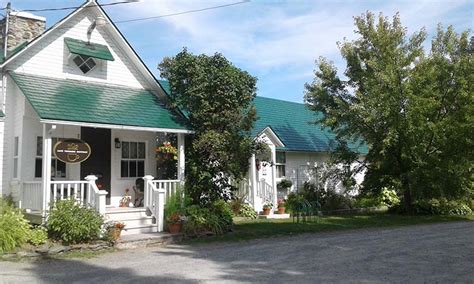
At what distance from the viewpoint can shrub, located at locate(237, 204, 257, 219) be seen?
19.5m

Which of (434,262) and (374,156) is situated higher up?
(374,156)

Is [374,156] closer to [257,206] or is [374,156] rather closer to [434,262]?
[257,206]

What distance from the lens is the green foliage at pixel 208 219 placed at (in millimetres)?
14008

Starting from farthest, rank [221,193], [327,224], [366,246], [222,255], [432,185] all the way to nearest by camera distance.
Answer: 1. [432,185]
2. [327,224]
3. [221,193]
4. [366,246]
5. [222,255]

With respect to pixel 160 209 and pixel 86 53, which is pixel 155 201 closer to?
pixel 160 209

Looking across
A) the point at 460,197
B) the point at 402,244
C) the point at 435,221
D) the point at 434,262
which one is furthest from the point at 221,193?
the point at 460,197

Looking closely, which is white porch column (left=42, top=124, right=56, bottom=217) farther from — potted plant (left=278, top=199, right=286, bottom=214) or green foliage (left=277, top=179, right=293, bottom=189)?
green foliage (left=277, top=179, right=293, bottom=189)

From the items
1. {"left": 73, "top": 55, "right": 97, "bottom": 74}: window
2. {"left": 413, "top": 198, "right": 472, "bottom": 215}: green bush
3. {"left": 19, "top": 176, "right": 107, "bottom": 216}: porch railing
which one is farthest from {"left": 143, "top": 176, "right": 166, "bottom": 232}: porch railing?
{"left": 413, "top": 198, "right": 472, "bottom": 215}: green bush

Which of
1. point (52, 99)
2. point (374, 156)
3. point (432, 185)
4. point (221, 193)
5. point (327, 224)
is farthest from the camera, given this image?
point (374, 156)

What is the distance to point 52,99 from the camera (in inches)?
527

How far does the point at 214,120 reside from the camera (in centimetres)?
1499

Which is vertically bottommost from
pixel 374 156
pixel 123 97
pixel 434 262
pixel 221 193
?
pixel 434 262

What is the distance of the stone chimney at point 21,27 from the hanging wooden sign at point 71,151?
14.5 ft

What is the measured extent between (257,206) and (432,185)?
703cm
